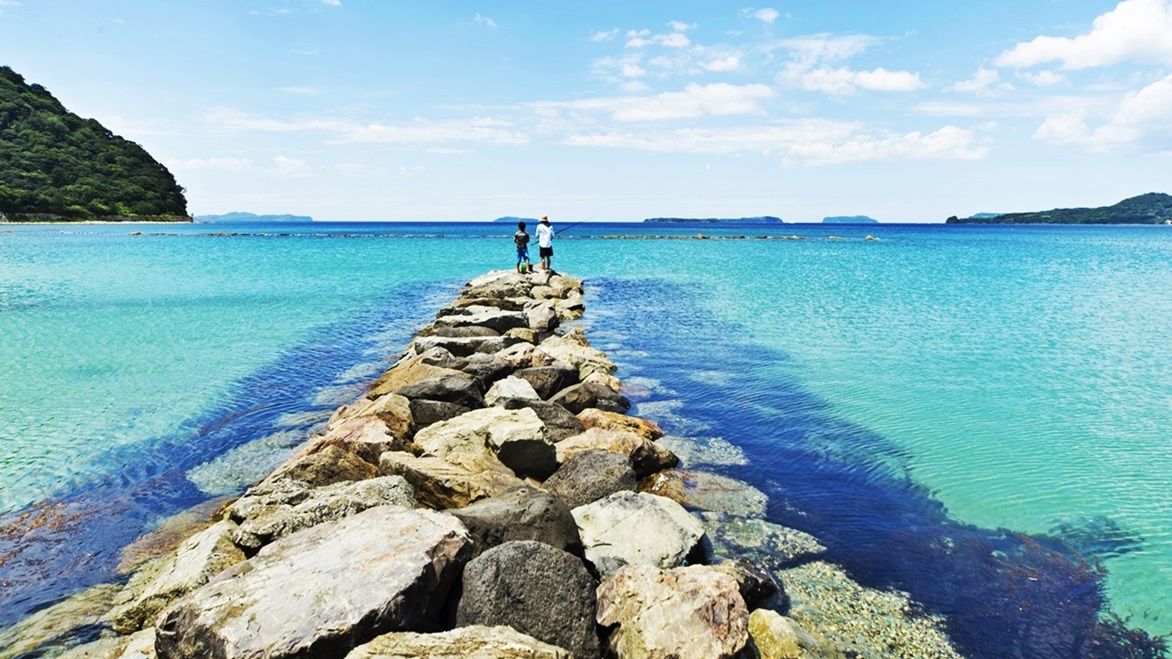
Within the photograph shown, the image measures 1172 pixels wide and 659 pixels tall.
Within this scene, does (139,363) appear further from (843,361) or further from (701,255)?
(701,255)

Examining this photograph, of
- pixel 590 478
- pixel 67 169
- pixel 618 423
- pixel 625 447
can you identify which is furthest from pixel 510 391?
pixel 67 169

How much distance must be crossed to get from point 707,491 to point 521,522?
3.75 m

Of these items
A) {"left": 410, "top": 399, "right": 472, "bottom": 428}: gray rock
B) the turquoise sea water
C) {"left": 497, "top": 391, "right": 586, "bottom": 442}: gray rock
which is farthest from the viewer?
{"left": 410, "top": 399, "right": 472, "bottom": 428}: gray rock

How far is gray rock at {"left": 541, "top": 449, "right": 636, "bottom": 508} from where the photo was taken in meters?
8.28

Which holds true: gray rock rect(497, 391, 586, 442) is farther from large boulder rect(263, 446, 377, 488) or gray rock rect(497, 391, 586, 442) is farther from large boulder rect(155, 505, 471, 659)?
large boulder rect(155, 505, 471, 659)

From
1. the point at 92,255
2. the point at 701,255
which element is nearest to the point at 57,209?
the point at 92,255

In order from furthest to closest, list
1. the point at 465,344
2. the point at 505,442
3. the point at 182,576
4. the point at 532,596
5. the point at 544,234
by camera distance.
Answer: the point at 544,234, the point at 465,344, the point at 505,442, the point at 182,576, the point at 532,596

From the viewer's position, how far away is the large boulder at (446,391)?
11.4 metres

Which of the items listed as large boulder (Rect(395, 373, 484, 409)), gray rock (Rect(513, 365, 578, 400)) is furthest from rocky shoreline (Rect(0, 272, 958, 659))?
gray rock (Rect(513, 365, 578, 400))

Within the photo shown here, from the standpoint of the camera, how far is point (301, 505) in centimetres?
666

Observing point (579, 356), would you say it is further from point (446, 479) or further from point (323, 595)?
point (323, 595)

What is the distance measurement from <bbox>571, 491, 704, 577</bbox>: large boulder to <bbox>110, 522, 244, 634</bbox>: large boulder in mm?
3226

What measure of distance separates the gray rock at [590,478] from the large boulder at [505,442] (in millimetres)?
313

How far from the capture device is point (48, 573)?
7160 mm
